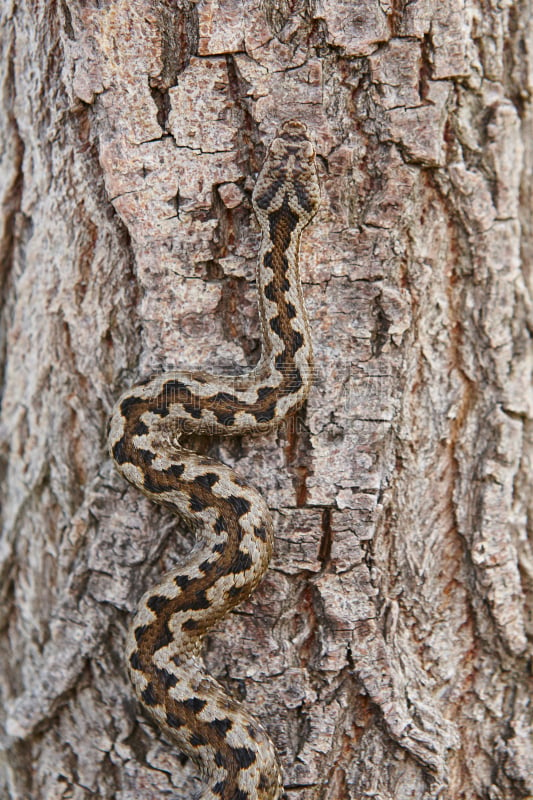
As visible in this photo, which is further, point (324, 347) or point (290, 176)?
point (324, 347)

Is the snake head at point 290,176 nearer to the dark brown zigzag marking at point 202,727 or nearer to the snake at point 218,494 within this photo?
the snake at point 218,494

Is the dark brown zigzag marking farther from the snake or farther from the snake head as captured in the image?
the snake head

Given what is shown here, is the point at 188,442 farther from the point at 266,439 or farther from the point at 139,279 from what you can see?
the point at 139,279

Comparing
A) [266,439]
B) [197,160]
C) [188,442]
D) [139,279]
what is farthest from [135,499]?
[197,160]

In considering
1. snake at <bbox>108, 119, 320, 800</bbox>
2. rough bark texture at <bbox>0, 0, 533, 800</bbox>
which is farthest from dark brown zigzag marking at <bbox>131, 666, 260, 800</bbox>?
rough bark texture at <bbox>0, 0, 533, 800</bbox>

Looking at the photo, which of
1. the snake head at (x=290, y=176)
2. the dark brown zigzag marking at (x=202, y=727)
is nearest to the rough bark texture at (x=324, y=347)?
the snake head at (x=290, y=176)

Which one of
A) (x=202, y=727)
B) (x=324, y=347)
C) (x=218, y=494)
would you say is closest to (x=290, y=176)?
(x=324, y=347)

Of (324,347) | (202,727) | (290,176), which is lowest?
(202,727)

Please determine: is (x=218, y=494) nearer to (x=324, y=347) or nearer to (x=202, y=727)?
(x=324, y=347)
